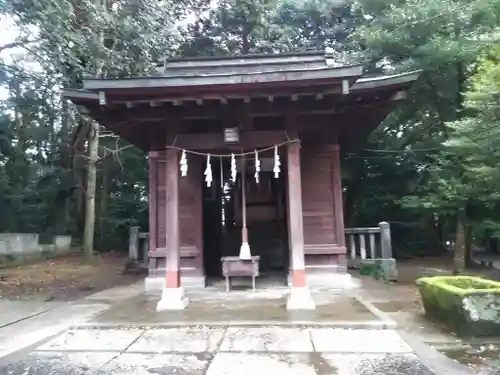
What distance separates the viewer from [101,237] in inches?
725

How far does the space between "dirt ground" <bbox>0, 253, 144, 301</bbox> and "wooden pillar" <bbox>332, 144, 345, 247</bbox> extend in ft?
17.6

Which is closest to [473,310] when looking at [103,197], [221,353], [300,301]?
[300,301]

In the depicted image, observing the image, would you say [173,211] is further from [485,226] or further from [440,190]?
[485,226]

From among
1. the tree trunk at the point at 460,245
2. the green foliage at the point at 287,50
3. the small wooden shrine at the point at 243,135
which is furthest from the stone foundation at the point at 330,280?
the tree trunk at the point at 460,245

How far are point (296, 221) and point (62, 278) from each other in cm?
801

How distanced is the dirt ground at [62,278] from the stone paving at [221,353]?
4.22 m

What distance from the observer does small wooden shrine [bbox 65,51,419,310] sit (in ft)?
20.0

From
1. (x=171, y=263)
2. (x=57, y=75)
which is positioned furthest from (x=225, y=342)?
(x=57, y=75)

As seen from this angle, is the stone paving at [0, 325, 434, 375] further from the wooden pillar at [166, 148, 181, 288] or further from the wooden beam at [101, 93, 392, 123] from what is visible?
the wooden beam at [101, 93, 392, 123]

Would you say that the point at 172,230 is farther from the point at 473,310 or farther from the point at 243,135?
the point at 473,310

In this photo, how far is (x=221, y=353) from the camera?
4.11 m

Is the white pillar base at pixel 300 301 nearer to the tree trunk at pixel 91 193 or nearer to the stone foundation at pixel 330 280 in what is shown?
the stone foundation at pixel 330 280

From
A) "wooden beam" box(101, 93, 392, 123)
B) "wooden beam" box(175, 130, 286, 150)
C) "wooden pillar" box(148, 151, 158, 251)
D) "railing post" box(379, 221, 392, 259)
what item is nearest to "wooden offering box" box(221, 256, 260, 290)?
"wooden pillar" box(148, 151, 158, 251)

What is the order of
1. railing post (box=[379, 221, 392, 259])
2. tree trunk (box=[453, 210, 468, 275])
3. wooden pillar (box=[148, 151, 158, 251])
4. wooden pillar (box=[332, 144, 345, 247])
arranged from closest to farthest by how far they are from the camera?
wooden pillar (box=[332, 144, 345, 247]) → wooden pillar (box=[148, 151, 158, 251]) → railing post (box=[379, 221, 392, 259]) → tree trunk (box=[453, 210, 468, 275])
